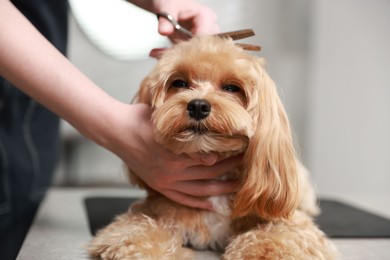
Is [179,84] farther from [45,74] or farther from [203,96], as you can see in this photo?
[45,74]

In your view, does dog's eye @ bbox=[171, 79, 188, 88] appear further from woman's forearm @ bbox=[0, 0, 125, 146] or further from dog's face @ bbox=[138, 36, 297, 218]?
woman's forearm @ bbox=[0, 0, 125, 146]

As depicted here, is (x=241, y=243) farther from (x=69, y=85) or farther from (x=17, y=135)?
(x=17, y=135)

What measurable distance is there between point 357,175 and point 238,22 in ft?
4.73

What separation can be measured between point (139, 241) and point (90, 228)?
40 centimetres

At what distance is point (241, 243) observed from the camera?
1078 millimetres

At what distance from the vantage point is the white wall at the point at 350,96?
3.41 meters

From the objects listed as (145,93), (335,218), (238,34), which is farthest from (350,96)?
(145,93)

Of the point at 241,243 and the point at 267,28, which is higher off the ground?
the point at 267,28

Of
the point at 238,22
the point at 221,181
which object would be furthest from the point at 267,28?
the point at 221,181

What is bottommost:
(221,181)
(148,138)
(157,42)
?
(221,181)

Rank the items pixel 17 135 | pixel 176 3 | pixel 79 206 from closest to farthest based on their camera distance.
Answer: pixel 176 3 → pixel 17 135 → pixel 79 206

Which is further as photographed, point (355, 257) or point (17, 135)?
point (17, 135)

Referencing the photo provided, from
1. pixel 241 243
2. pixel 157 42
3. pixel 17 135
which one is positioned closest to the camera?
pixel 241 243

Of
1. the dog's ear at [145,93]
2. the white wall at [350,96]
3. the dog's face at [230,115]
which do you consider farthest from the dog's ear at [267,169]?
the white wall at [350,96]
